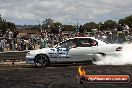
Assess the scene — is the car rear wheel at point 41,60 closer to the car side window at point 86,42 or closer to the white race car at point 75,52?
the white race car at point 75,52

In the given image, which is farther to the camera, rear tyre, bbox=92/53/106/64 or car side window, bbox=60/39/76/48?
car side window, bbox=60/39/76/48

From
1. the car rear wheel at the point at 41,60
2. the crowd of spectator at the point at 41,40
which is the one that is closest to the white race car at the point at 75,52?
the car rear wheel at the point at 41,60

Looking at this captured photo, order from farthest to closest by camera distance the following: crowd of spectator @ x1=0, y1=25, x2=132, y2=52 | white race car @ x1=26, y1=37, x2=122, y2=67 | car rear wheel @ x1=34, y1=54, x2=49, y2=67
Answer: crowd of spectator @ x1=0, y1=25, x2=132, y2=52 → car rear wheel @ x1=34, y1=54, x2=49, y2=67 → white race car @ x1=26, y1=37, x2=122, y2=67

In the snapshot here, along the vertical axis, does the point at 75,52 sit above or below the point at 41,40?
below

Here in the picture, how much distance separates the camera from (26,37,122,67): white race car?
677 inches

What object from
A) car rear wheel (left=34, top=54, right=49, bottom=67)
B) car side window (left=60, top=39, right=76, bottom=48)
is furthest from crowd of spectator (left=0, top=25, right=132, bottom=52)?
car rear wheel (left=34, top=54, right=49, bottom=67)

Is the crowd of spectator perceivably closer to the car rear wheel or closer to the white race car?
the white race car

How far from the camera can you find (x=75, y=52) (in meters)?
17.3

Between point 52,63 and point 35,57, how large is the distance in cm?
91

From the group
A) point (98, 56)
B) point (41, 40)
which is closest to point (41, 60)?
point (98, 56)

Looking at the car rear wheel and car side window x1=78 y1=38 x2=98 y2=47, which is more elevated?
car side window x1=78 y1=38 x2=98 y2=47

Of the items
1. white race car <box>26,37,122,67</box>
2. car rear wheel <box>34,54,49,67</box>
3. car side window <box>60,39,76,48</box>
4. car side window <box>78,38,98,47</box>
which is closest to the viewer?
white race car <box>26,37,122,67</box>

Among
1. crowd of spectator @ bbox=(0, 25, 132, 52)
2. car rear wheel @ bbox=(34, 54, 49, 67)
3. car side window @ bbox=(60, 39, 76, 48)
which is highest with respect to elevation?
crowd of spectator @ bbox=(0, 25, 132, 52)

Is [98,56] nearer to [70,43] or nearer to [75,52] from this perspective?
[75,52]
